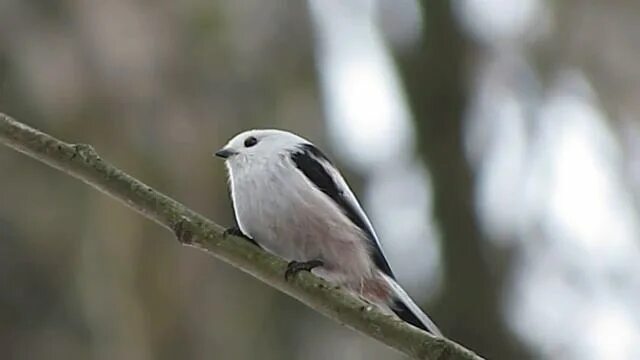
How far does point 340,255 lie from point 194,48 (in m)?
1.52

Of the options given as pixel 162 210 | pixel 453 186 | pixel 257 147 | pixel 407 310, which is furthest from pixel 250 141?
pixel 453 186

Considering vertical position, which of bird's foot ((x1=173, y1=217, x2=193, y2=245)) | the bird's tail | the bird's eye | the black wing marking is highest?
the bird's eye

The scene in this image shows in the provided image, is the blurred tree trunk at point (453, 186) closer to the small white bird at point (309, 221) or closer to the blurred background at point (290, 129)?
the blurred background at point (290, 129)

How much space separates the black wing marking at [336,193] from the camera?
1.83 meters

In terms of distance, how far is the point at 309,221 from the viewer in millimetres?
1742

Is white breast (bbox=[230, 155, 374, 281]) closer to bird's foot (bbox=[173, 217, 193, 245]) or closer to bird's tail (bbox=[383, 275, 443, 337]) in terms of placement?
bird's tail (bbox=[383, 275, 443, 337])

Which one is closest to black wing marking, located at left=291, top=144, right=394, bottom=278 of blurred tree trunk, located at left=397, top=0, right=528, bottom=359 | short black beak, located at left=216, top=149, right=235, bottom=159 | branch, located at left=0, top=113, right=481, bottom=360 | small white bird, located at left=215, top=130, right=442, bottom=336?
small white bird, located at left=215, top=130, right=442, bottom=336

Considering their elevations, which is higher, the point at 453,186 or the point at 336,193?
the point at 453,186

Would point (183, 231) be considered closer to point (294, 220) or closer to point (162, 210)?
point (162, 210)

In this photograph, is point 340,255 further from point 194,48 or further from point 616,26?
point 616,26

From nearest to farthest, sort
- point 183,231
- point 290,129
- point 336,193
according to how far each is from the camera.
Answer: point 183,231 < point 336,193 < point 290,129

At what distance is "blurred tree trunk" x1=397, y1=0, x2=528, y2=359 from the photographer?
3328mm

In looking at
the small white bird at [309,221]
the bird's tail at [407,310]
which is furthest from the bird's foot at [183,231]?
the bird's tail at [407,310]

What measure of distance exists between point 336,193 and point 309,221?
0.14m
